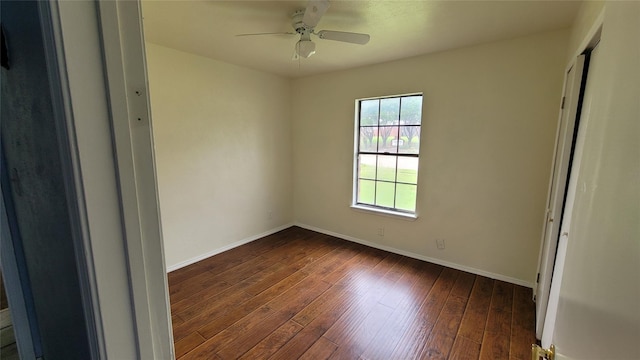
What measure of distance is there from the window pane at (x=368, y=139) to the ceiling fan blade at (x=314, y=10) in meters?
1.96

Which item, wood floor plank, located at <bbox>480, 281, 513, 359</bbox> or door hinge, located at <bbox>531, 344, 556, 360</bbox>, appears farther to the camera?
wood floor plank, located at <bbox>480, 281, 513, 359</bbox>

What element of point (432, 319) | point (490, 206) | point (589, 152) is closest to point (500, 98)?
point (490, 206)

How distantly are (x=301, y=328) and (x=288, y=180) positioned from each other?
2.65m

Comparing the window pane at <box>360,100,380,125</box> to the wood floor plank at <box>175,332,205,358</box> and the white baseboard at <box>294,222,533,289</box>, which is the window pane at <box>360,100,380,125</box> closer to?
the white baseboard at <box>294,222,533,289</box>

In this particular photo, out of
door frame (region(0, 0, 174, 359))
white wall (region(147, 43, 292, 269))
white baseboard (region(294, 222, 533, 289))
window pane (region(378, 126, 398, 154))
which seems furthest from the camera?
window pane (region(378, 126, 398, 154))

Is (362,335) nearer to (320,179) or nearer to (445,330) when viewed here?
(445,330)

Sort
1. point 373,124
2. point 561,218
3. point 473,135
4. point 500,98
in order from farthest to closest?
point 373,124 → point 473,135 → point 500,98 → point 561,218

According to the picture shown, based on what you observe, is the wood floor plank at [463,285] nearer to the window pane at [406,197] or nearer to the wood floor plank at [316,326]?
the window pane at [406,197]

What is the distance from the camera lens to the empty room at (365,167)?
2.02m

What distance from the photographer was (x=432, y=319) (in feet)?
7.39

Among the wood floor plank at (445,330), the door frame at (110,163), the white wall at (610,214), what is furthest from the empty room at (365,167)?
the door frame at (110,163)

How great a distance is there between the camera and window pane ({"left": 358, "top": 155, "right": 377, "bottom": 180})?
3.74 m

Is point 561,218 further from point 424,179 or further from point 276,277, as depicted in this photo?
point 276,277

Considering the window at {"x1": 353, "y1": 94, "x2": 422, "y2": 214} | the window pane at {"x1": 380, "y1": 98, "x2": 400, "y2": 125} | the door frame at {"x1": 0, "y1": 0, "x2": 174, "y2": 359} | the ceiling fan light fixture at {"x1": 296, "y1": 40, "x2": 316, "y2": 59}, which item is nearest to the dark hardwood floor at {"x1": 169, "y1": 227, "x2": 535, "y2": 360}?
the window at {"x1": 353, "y1": 94, "x2": 422, "y2": 214}
